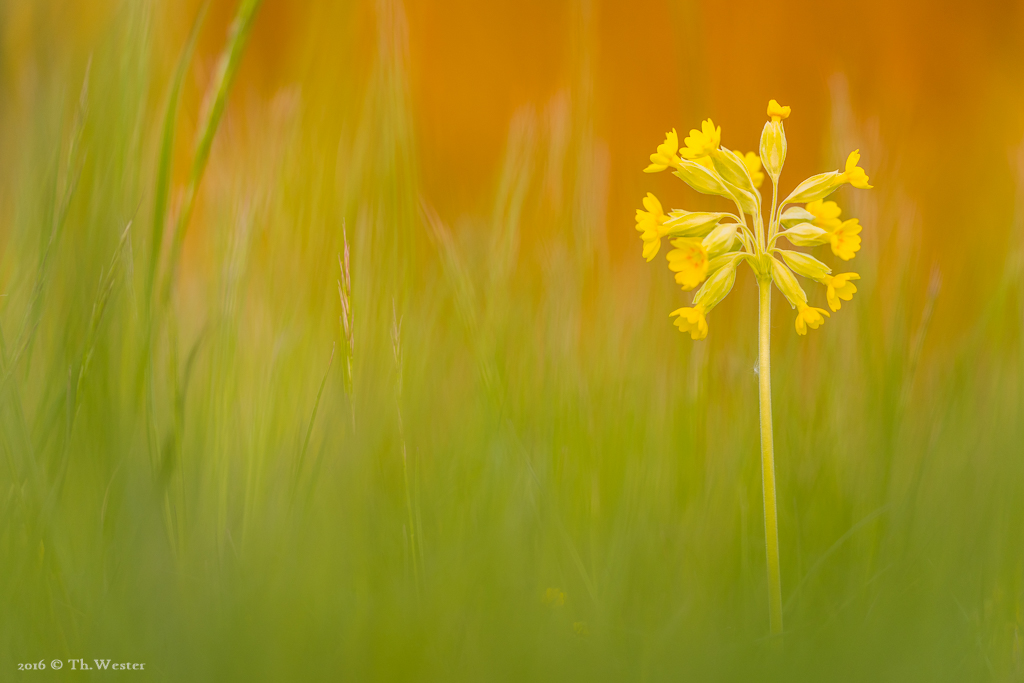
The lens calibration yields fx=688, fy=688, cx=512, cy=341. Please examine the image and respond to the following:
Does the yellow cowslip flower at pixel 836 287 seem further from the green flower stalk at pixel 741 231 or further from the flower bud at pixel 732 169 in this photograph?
the flower bud at pixel 732 169

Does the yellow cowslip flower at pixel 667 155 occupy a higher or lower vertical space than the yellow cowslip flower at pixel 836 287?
higher

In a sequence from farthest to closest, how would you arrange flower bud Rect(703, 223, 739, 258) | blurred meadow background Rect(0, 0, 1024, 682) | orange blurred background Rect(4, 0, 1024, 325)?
orange blurred background Rect(4, 0, 1024, 325) → flower bud Rect(703, 223, 739, 258) → blurred meadow background Rect(0, 0, 1024, 682)

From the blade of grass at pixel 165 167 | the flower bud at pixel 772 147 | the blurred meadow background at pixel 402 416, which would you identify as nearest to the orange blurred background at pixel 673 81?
the blurred meadow background at pixel 402 416

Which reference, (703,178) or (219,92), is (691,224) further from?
(219,92)

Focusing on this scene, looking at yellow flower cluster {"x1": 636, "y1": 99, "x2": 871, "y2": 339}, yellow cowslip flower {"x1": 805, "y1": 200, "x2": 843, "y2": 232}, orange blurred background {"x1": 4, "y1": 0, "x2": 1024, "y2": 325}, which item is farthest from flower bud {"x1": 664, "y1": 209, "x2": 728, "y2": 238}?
orange blurred background {"x1": 4, "y1": 0, "x2": 1024, "y2": 325}

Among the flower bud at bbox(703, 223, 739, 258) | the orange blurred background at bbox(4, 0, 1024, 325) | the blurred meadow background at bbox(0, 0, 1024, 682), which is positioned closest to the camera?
the blurred meadow background at bbox(0, 0, 1024, 682)

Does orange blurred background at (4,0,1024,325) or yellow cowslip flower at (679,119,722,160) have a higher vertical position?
orange blurred background at (4,0,1024,325)

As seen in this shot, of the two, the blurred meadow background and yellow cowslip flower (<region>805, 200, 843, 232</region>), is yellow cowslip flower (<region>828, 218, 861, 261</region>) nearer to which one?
yellow cowslip flower (<region>805, 200, 843, 232</region>)
